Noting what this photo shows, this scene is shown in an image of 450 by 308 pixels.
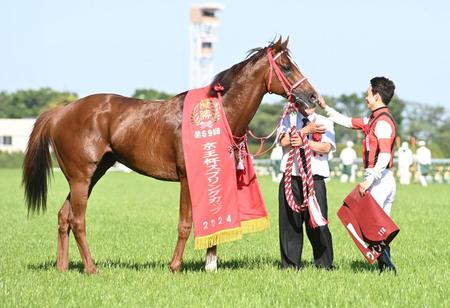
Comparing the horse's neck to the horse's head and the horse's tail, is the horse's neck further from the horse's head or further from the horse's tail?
the horse's tail

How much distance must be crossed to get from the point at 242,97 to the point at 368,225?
1977 mm

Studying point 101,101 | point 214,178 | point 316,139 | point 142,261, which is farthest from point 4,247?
point 316,139

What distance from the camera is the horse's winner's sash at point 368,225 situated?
8789 mm

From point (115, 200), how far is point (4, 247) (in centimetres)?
1380

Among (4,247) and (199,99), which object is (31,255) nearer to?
(4,247)

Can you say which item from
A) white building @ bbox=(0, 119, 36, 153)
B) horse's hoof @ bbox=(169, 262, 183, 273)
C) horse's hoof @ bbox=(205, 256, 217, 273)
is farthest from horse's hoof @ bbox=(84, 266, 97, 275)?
white building @ bbox=(0, 119, 36, 153)

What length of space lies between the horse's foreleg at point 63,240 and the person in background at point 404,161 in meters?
31.6

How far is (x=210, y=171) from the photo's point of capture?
9.21m

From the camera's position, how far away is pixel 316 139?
9500 millimetres

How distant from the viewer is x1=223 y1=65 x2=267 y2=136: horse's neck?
9258mm

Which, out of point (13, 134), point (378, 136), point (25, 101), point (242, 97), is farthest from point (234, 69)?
point (25, 101)

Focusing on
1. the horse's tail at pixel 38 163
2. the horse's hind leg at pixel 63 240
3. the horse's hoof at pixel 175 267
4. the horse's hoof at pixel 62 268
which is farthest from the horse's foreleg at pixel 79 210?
the horse's hoof at pixel 175 267

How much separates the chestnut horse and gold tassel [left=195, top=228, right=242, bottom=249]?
0.79 feet

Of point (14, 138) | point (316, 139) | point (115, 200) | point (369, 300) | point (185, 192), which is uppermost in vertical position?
point (316, 139)
